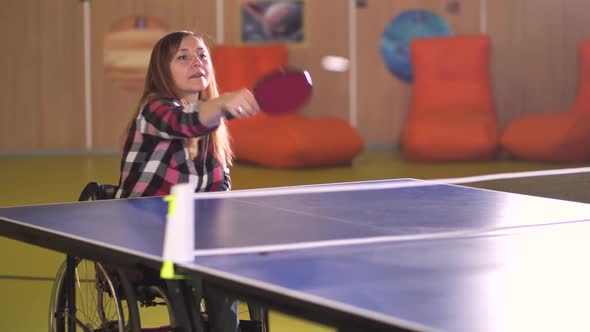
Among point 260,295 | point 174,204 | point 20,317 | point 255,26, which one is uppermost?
point 255,26

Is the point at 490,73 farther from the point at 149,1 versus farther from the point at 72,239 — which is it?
the point at 72,239

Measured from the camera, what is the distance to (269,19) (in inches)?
430

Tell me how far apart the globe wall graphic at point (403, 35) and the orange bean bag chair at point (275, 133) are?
1348 millimetres

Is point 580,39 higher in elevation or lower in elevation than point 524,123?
higher

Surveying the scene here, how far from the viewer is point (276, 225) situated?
8.01 feet

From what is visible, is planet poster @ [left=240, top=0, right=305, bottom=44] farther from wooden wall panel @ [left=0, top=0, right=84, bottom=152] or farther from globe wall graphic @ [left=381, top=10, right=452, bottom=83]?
wooden wall panel @ [left=0, top=0, right=84, bottom=152]

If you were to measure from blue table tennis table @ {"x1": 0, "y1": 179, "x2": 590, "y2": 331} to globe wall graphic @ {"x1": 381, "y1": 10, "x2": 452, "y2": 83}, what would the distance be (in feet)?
26.7

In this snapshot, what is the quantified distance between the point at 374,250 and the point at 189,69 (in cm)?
147

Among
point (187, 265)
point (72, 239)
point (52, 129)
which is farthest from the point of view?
point (52, 129)

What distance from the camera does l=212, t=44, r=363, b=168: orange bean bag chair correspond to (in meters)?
8.92

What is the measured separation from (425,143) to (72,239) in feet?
25.3

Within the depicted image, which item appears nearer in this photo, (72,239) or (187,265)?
(187,265)

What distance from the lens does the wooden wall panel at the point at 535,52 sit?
11141mm

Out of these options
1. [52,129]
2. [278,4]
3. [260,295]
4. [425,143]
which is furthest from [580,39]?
[260,295]
